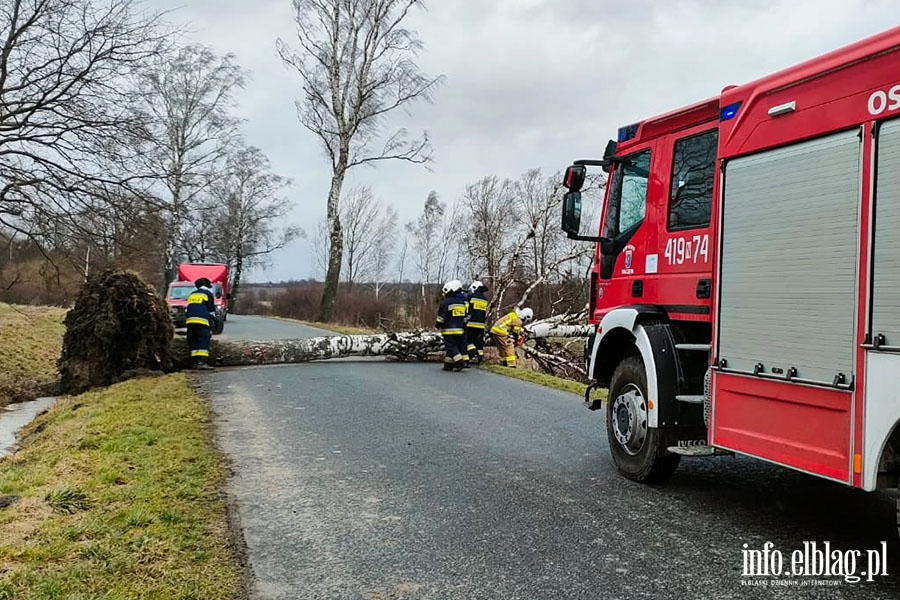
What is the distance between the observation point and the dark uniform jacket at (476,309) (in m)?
14.1

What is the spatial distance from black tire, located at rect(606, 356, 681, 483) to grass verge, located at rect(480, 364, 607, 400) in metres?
4.20

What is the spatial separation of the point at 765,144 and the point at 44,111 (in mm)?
11831

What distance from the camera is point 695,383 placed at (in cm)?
500

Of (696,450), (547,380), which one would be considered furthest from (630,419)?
(547,380)

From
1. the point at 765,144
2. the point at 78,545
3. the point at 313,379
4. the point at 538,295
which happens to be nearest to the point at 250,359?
the point at 313,379

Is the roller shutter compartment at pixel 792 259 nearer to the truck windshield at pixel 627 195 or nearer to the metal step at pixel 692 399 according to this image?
the metal step at pixel 692 399

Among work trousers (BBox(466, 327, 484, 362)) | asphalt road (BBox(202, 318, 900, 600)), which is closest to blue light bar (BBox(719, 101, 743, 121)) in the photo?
asphalt road (BBox(202, 318, 900, 600))

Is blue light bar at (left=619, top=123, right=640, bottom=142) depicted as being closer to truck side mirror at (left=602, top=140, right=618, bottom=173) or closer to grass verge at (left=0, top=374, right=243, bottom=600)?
truck side mirror at (left=602, top=140, right=618, bottom=173)

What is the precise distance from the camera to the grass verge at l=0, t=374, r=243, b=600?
352 cm

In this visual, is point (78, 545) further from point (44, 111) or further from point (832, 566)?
point (44, 111)

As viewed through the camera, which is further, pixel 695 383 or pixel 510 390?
pixel 510 390

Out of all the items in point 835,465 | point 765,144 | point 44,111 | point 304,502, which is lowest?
point 304,502

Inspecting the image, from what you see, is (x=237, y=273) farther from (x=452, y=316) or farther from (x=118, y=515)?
(x=118, y=515)

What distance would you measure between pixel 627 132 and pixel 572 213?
0.95m
